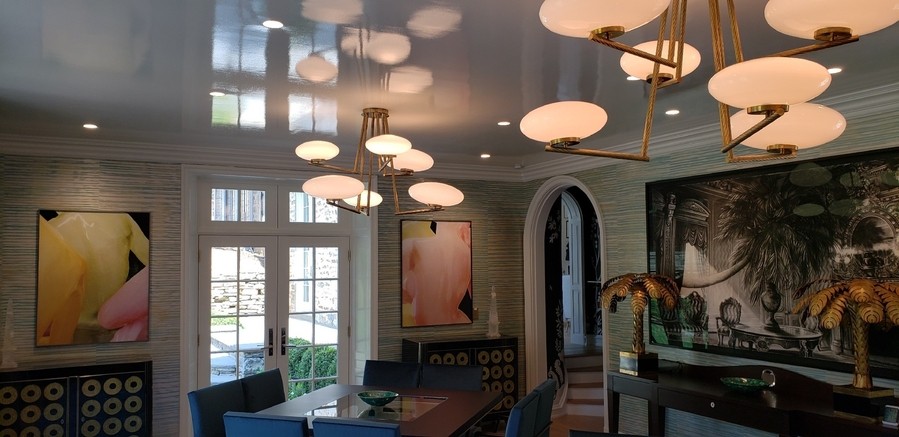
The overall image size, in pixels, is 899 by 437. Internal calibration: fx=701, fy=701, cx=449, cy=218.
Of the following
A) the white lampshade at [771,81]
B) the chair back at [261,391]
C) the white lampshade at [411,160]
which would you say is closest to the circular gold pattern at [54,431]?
the chair back at [261,391]

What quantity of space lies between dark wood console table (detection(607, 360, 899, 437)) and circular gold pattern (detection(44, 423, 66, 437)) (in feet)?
12.5

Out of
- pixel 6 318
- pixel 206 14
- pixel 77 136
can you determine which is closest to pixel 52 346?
pixel 6 318

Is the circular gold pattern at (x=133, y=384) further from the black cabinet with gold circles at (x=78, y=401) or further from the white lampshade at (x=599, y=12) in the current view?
the white lampshade at (x=599, y=12)

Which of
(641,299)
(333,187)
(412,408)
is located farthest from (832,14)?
(641,299)

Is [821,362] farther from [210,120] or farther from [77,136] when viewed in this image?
[77,136]

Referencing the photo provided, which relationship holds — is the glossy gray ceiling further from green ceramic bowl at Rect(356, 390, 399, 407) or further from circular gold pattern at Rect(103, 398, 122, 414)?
circular gold pattern at Rect(103, 398, 122, 414)

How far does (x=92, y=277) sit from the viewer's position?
521 centimetres

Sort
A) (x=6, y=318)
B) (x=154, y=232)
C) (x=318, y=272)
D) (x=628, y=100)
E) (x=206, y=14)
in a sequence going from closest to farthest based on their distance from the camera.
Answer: (x=206, y=14)
(x=628, y=100)
(x=6, y=318)
(x=154, y=232)
(x=318, y=272)

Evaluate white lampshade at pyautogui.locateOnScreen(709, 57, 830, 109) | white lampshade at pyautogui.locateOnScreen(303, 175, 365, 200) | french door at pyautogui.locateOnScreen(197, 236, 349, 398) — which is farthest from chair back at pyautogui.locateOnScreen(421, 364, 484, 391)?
white lampshade at pyautogui.locateOnScreen(709, 57, 830, 109)

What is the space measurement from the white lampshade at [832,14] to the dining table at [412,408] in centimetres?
243

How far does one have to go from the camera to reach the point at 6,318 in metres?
4.91

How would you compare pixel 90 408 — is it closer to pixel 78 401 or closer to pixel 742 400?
pixel 78 401

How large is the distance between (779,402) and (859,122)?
1622 mm

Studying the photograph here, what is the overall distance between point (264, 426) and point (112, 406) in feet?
8.36
